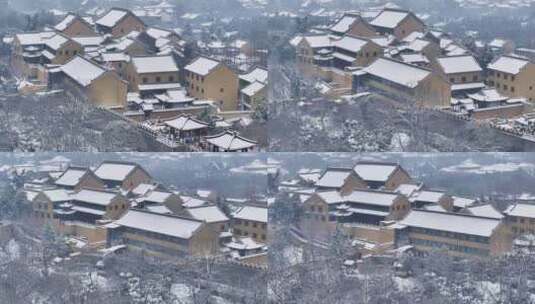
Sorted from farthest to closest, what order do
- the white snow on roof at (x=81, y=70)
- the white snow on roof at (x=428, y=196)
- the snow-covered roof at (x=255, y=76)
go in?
the white snow on roof at (x=428, y=196)
the snow-covered roof at (x=255, y=76)
the white snow on roof at (x=81, y=70)

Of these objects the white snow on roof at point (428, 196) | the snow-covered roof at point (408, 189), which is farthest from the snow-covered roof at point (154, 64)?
the white snow on roof at point (428, 196)

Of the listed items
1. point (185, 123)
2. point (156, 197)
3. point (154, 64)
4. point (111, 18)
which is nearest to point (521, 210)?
point (185, 123)

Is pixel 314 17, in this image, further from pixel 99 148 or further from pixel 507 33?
pixel 99 148

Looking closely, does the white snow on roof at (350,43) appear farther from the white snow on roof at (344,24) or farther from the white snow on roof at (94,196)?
the white snow on roof at (94,196)

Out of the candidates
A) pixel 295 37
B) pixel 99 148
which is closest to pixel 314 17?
pixel 295 37

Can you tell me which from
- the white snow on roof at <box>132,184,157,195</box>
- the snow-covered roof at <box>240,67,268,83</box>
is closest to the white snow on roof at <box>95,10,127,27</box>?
the snow-covered roof at <box>240,67,268,83</box>

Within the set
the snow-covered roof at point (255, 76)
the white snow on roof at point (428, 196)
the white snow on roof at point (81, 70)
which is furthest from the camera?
the white snow on roof at point (428, 196)
